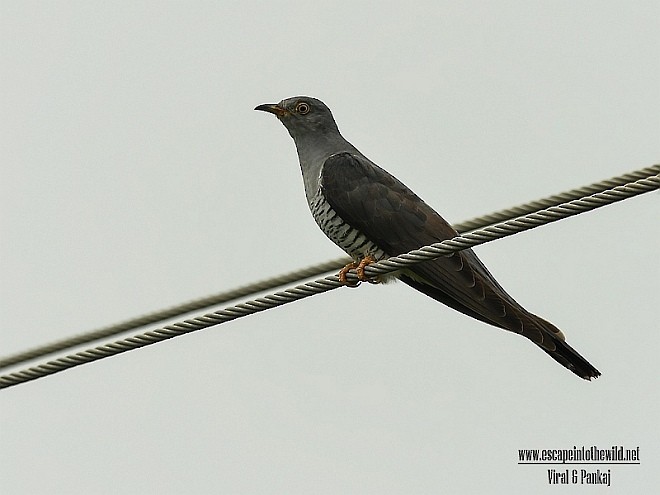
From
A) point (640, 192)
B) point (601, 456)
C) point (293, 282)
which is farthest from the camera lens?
point (601, 456)

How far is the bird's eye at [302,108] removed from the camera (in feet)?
23.4

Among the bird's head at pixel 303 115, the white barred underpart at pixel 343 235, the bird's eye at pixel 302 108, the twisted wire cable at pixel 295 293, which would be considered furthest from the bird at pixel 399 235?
the twisted wire cable at pixel 295 293

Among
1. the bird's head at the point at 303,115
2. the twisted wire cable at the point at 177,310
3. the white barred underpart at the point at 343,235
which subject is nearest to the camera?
the twisted wire cable at the point at 177,310

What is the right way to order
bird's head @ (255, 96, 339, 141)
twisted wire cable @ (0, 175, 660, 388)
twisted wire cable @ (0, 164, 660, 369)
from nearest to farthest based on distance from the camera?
twisted wire cable @ (0, 175, 660, 388), twisted wire cable @ (0, 164, 660, 369), bird's head @ (255, 96, 339, 141)

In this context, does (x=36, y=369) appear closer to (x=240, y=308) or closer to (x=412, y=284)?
(x=240, y=308)

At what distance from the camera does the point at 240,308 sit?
4652 mm

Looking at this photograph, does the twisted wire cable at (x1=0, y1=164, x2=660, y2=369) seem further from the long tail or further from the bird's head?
the bird's head

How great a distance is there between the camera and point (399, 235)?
245 inches

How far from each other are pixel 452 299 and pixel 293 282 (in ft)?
3.26

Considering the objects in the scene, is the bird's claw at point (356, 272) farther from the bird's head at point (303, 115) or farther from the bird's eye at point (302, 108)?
the bird's eye at point (302, 108)

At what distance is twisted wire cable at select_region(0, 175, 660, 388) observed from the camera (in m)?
4.10

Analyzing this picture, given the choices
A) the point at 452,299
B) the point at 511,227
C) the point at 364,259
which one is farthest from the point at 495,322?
the point at 511,227

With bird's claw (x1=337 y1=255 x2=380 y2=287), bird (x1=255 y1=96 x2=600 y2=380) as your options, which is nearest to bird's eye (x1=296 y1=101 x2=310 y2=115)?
bird (x1=255 y1=96 x2=600 y2=380)

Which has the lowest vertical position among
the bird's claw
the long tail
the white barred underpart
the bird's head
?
the long tail
